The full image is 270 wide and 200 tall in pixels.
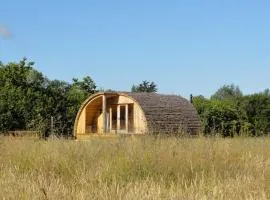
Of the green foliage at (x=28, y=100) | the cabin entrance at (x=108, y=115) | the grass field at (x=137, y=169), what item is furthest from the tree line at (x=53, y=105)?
the grass field at (x=137, y=169)

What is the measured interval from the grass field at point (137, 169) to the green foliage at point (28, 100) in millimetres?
20175

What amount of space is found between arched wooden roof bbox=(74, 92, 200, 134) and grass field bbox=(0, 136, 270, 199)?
1993 cm

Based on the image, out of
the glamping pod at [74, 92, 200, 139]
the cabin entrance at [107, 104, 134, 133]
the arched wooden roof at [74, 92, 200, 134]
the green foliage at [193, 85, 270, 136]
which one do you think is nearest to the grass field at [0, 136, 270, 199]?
the glamping pod at [74, 92, 200, 139]

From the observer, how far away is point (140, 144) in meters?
10.6

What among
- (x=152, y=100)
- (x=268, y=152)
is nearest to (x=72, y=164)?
(x=268, y=152)

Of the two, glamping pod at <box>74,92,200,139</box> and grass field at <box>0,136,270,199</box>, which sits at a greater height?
glamping pod at <box>74,92,200,139</box>

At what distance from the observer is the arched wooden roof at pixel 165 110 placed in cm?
3228

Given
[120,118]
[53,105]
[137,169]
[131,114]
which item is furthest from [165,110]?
[137,169]

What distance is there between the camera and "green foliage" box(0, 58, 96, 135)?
33.9 m

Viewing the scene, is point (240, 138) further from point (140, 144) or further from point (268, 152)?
point (140, 144)

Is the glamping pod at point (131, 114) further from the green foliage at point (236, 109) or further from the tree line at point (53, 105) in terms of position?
the green foliage at point (236, 109)

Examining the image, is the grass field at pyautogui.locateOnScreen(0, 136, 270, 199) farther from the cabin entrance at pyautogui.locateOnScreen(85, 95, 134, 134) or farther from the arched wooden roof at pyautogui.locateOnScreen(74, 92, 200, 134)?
the cabin entrance at pyautogui.locateOnScreen(85, 95, 134, 134)

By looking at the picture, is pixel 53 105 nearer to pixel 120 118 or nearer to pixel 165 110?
pixel 120 118

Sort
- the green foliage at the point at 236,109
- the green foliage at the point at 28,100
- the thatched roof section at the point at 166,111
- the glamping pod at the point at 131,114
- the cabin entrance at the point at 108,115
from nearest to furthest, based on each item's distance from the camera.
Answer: the thatched roof section at the point at 166,111
the glamping pod at the point at 131,114
the green foliage at the point at 28,100
the cabin entrance at the point at 108,115
the green foliage at the point at 236,109
